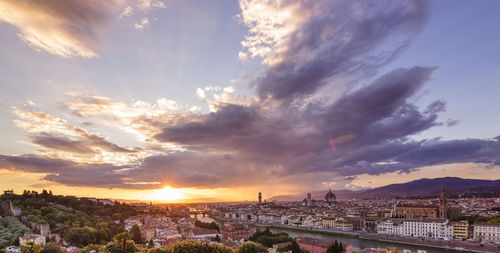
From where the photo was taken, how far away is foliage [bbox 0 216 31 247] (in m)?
31.2

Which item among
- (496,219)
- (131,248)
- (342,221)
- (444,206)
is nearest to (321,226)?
(342,221)

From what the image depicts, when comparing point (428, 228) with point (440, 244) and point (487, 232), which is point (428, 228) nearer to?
point (487, 232)

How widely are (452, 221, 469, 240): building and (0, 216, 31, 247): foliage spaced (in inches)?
2143

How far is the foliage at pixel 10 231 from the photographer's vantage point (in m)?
31.2

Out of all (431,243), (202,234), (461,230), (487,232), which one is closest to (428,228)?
(461,230)

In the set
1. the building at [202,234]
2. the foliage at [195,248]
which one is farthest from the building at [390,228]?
the foliage at [195,248]

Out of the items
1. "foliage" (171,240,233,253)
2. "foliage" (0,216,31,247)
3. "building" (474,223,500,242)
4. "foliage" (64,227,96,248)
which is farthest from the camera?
"building" (474,223,500,242)

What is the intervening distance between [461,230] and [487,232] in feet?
13.7

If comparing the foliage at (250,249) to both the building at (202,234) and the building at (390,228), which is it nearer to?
the building at (202,234)

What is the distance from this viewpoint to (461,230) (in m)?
45.9

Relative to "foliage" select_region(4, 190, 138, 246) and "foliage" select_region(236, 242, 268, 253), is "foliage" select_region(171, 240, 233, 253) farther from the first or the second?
"foliage" select_region(4, 190, 138, 246)

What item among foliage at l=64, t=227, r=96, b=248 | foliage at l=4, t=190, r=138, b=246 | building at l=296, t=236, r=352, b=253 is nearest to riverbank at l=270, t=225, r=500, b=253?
building at l=296, t=236, r=352, b=253

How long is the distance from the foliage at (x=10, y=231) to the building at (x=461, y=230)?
54440 mm

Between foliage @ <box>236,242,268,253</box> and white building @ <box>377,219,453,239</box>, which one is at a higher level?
foliage @ <box>236,242,268,253</box>
